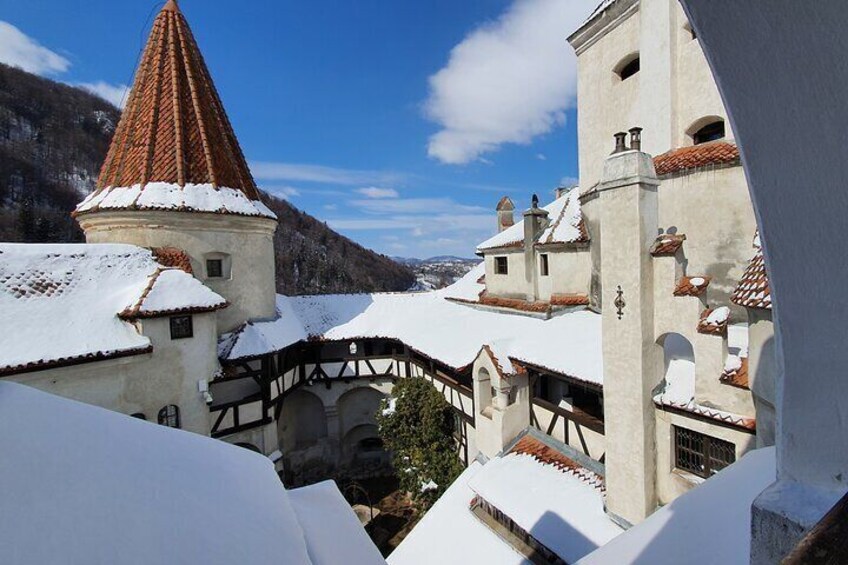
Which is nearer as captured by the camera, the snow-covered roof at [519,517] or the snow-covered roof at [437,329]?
the snow-covered roof at [519,517]

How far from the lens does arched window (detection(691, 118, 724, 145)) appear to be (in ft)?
27.1

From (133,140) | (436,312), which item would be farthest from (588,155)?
(133,140)

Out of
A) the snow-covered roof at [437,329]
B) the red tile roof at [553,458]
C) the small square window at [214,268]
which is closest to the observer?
the red tile roof at [553,458]

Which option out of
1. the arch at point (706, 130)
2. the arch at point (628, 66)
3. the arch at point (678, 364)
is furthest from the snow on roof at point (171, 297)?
the arch at point (628, 66)

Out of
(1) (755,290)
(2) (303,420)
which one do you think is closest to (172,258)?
(2) (303,420)

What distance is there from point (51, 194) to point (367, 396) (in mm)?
48705

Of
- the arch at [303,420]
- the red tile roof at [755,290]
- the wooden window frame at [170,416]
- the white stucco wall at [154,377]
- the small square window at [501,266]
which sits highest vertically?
the small square window at [501,266]

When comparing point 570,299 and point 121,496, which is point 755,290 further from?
point 570,299

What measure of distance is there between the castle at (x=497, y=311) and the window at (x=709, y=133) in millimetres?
48

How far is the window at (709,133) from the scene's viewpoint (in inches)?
325

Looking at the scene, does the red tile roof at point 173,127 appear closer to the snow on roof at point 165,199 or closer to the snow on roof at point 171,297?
the snow on roof at point 165,199

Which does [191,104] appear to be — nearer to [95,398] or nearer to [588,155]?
[95,398]

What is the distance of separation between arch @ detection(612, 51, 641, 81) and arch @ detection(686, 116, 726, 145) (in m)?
2.47

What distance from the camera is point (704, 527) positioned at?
2445 mm
